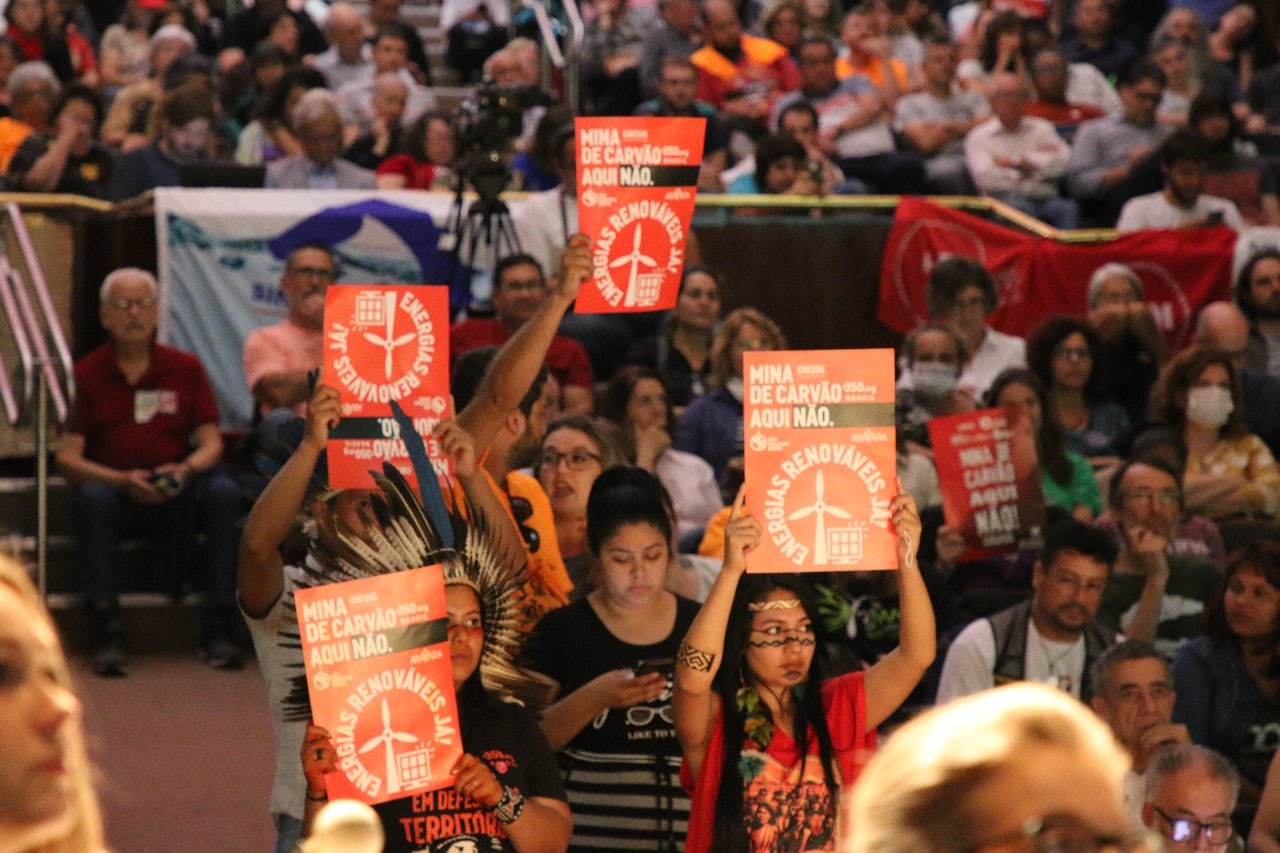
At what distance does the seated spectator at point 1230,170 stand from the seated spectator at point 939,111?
1259 millimetres

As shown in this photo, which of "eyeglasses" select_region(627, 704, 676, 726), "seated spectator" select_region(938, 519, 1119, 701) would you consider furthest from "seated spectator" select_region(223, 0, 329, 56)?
"eyeglasses" select_region(627, 704, 676, 726)

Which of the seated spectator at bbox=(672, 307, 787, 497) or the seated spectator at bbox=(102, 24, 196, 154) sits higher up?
the seated spectator at bbox=(102, 24, 196, 154)

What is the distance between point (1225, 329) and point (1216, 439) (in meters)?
0.98

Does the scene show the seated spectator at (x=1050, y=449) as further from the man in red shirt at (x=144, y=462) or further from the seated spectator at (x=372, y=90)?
the seated spectator at (x=372, y=90)

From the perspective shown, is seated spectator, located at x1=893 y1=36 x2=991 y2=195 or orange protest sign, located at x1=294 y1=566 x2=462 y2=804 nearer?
orange protest sign, located at x1=294 y1=566 x2=462 y2=804

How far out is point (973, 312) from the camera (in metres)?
8.24

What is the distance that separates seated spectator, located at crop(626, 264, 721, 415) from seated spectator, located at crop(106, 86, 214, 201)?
2.38 m

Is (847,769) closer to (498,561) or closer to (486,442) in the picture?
(498,561)

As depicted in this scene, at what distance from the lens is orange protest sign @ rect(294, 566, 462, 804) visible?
144 inches

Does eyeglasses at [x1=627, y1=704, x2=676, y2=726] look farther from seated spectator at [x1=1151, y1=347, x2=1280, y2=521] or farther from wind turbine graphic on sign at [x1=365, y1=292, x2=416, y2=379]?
seated spectator at [x1=1151, y1=347, x2=1280, y2=521]

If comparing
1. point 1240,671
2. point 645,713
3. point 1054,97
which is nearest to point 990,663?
point 1240,671

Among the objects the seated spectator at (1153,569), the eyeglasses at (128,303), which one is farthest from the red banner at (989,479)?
the eyeglasses at (128,303)

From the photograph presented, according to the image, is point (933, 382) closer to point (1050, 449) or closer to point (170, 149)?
point (1050, 449)

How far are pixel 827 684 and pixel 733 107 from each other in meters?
7.47
